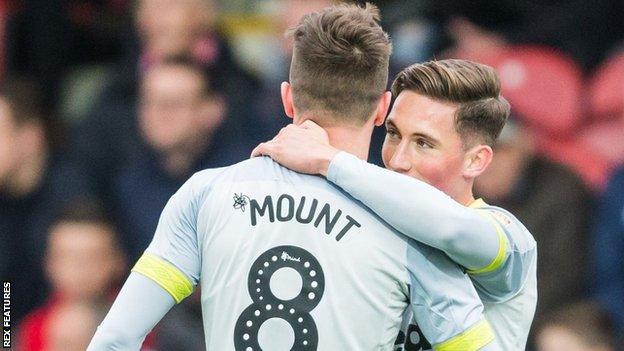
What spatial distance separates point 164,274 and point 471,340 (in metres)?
0.72

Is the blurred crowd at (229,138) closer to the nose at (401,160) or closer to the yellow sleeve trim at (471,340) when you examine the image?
the nose at (401,160)

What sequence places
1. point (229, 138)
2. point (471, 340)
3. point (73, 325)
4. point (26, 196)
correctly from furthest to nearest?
point (26, 196) < point (229, 138) < point (73, 325) < point (471, 340)

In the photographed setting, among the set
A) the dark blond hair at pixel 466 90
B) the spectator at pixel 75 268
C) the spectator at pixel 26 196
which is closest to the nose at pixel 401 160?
the dark blond hair at pixel 466 90

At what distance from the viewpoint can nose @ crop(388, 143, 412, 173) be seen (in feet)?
10.1

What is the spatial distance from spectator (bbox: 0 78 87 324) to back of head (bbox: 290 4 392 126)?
11.4 ft

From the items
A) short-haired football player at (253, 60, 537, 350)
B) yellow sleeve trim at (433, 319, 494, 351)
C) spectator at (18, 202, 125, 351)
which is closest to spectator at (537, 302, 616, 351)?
spectator at (18, 202, 125, 351)

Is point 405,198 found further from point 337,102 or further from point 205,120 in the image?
point 205,120

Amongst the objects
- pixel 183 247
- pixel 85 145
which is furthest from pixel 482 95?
pixel 85 145

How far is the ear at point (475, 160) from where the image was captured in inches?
124

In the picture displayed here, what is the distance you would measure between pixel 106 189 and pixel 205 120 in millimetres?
620

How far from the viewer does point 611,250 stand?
5.54 m

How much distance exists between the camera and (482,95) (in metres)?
3.14

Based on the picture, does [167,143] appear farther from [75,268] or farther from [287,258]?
[287,258]

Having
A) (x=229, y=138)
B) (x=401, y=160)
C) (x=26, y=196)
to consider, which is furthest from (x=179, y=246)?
(x=26, y=196)
